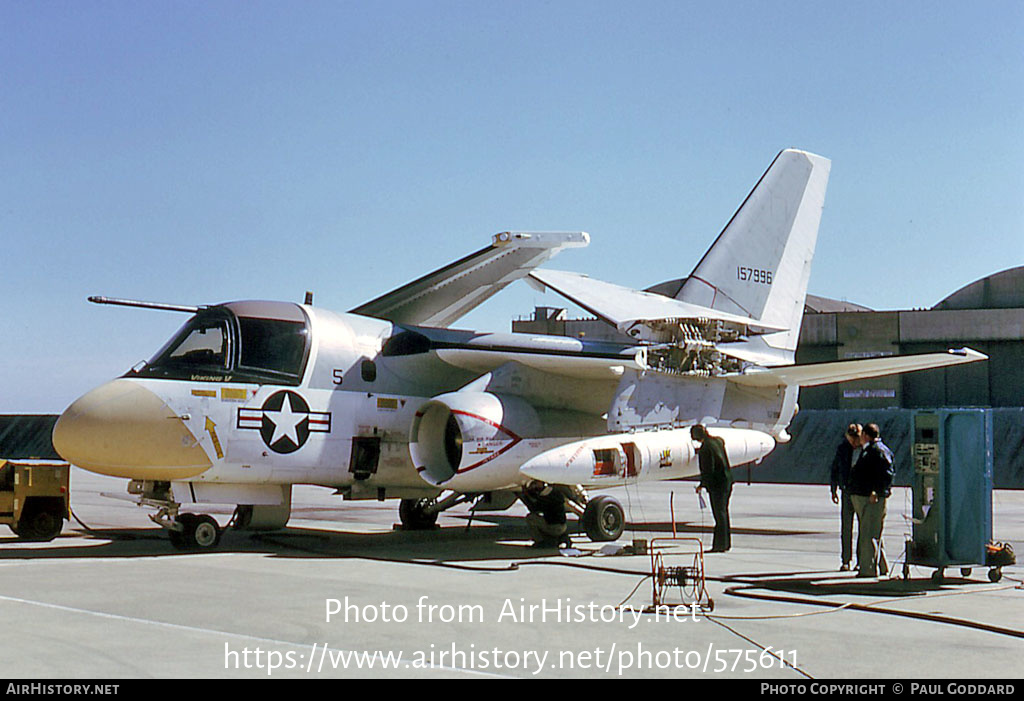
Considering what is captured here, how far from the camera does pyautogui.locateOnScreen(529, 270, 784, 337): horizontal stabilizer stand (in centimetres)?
1276

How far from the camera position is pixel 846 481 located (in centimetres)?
1113

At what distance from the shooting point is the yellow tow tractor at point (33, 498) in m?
13.8

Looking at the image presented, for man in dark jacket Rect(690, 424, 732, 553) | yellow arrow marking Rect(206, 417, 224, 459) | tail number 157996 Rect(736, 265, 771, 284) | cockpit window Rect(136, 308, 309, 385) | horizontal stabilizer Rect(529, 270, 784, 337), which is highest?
tail number 157996 Rect(736, 265, 771, 284)

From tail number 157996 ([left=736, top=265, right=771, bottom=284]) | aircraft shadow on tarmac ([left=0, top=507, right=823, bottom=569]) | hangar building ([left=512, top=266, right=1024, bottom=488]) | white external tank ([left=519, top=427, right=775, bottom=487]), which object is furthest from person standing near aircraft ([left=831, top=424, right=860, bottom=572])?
hangar building ([left=512, top=266, right=1024, bottom=488])

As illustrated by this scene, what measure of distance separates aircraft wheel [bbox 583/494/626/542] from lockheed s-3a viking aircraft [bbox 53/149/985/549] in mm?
22

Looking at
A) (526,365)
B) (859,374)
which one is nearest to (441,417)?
(526,365)

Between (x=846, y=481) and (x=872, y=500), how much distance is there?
37.4 inches

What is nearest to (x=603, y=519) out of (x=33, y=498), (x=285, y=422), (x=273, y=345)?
(x=285, y=422)

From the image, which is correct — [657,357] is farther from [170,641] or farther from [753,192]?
[170,641]

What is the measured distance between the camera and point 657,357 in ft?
45.9

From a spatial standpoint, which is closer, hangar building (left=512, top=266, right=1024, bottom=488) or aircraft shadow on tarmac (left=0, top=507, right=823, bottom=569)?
aircraft shadow on tarmac (left=0, top=507, right=823, bottom=569)

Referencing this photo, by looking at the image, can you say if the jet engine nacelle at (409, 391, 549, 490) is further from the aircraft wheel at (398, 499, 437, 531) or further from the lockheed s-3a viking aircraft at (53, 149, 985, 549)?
the aircraft wheel at (398, 499, 437, 531)

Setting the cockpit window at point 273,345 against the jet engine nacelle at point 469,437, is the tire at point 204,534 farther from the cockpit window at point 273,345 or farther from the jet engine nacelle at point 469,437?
the jet engine nacelle at point 469,437

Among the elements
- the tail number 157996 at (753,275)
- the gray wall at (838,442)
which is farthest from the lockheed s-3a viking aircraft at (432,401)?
the gray wall at (838,442)
